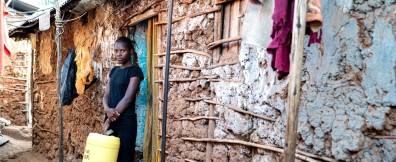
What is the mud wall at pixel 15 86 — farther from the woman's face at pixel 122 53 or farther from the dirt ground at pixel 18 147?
the woman's face at pixel 122 53

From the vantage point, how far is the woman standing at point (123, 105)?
3.67m

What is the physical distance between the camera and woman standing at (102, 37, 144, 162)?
3674 mm

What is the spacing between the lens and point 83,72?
5.23 metres

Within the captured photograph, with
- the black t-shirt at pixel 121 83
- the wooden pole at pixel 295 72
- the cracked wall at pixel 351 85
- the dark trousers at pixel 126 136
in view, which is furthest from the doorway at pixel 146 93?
the wooden pole at pixel 295 72

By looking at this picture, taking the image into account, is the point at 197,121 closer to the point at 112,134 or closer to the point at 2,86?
the point at 112,134

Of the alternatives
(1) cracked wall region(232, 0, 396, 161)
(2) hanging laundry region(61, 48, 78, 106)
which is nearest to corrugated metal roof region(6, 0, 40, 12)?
(2) hanging laundry region(61, 48, 78, 106)

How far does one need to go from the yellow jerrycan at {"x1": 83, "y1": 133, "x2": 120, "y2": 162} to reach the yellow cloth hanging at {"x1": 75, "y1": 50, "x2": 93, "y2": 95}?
198 centimetres

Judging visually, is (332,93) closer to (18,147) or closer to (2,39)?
(2,39)

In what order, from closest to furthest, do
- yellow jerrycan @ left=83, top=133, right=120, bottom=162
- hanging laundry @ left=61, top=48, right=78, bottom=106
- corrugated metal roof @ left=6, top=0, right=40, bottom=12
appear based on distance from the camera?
yellow jerrycan @ left=83, top=133, right=120, bottom=162
hanging laundry @ left=61, top=48, right=78, bottom=106
corrugated metal roof @ left=6, top=0, right=40, bottom=12

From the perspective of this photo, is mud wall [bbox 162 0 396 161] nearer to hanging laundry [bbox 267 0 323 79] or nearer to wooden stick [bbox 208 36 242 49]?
wooden stick [bbox 208 36 242 49]

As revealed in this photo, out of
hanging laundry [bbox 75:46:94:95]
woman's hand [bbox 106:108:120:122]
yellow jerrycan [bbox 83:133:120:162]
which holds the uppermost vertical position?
hanging laundry [bbox 75:46:94:95]

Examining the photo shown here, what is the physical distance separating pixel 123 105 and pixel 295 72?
2428mm

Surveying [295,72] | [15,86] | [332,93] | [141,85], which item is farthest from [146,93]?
[15,86]

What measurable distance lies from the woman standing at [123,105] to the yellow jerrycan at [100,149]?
184 mm
